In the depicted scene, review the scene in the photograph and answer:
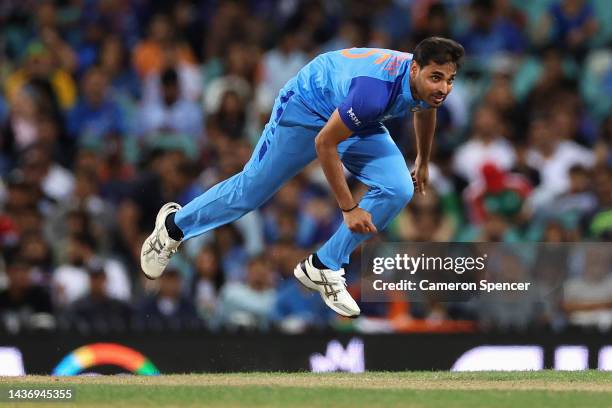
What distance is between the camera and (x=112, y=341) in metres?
9.95

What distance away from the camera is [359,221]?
26.1ft

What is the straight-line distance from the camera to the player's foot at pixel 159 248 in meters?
8.93

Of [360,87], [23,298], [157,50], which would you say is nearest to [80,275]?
[23,298]

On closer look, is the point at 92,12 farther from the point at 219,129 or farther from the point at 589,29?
the point at 589,29

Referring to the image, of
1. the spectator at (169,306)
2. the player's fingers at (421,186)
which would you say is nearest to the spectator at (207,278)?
the spectator at (169,306)

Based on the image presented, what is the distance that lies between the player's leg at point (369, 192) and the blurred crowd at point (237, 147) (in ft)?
4.89

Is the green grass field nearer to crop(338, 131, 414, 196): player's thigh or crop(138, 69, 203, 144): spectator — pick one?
crop(338, 131, 414, 196): player's thigh

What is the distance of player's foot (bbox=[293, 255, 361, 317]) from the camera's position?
8.72m

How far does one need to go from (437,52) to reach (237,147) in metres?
4.65

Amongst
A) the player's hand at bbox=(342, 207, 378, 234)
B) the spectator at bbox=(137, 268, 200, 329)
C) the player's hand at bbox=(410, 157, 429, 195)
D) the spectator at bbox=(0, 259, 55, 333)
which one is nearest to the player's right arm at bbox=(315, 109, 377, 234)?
the player's hand at bbox=(342, 207, 378, 234)

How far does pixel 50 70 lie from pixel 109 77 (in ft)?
1.86

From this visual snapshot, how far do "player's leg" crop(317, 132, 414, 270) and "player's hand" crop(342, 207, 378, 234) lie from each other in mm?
359

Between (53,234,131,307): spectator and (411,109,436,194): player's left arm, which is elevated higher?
(411,109,436,194): player's left arm

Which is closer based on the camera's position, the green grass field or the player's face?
the green grass field
